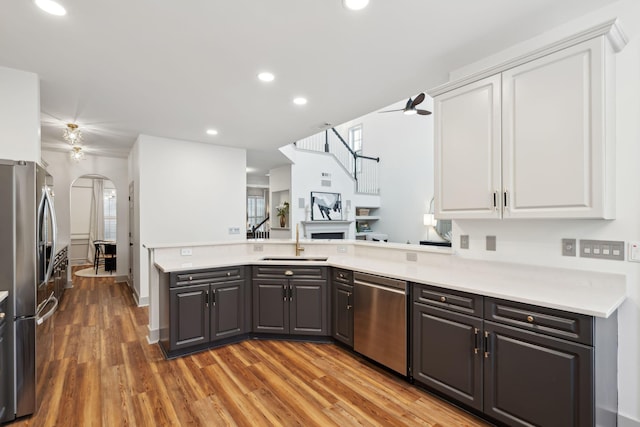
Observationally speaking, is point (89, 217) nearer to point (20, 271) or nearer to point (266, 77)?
point (20, 271)

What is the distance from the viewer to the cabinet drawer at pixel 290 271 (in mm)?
3404

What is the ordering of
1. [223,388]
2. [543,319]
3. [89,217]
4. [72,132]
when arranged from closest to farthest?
[543,319]
[223,388]
[72,132]
[89,217]

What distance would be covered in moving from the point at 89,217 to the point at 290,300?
886 centimetres

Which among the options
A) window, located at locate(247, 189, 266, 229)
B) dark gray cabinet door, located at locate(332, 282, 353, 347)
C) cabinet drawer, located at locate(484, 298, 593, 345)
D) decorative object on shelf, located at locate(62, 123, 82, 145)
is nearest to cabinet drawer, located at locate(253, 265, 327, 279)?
dark gray cabinet door, located at locate(332, 282, 353, 347)

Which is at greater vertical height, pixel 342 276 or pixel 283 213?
pixel 283 213

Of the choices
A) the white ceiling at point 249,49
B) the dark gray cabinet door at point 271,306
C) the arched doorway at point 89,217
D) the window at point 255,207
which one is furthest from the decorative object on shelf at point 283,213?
the arched doorway at point 89,217

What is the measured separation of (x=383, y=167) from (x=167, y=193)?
19.4 feet

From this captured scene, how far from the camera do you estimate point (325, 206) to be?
7.59 meters

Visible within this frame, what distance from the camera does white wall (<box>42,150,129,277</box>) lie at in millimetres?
6266

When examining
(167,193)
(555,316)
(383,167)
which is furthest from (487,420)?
(383,167)

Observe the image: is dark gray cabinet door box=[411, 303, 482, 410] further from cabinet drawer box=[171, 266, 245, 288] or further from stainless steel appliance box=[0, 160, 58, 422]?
stainless steel appliance box=[0, 160, 58, 422]

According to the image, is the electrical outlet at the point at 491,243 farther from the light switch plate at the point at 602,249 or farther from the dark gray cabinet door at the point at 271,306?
the dark gray cabinet door at the point at 271,306

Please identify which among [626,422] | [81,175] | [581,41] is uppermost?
[581,41]

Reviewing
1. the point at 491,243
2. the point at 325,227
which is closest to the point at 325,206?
the point at 325,227
